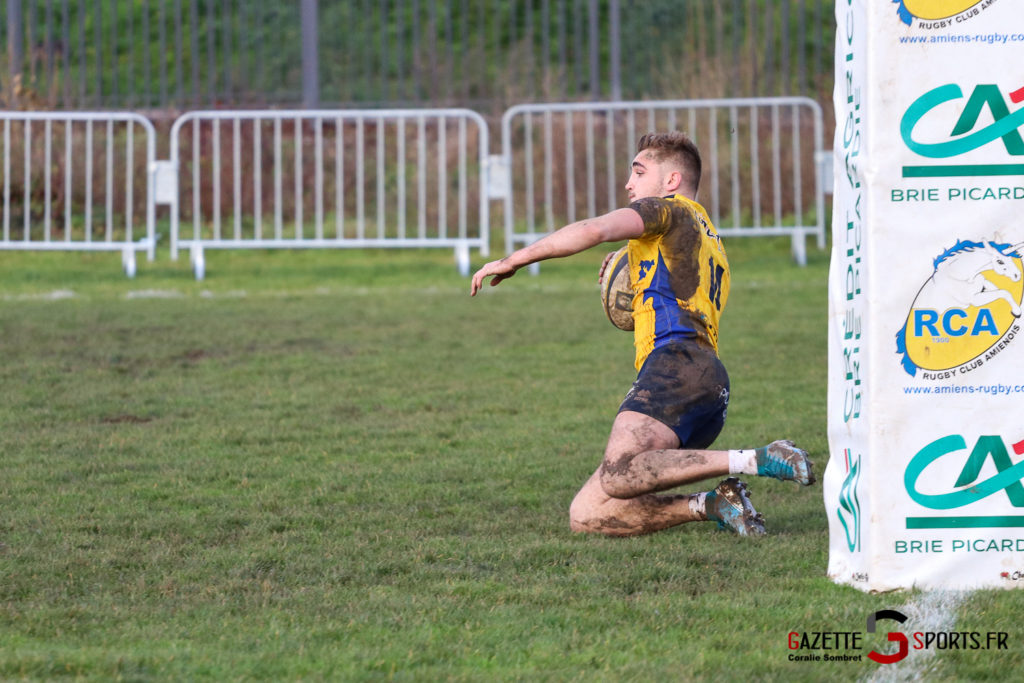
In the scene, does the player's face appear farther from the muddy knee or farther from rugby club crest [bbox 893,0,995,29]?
rugby club crest [bbox 893,0,995,29]

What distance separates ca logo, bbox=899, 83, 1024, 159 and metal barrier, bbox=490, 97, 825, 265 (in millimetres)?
9036

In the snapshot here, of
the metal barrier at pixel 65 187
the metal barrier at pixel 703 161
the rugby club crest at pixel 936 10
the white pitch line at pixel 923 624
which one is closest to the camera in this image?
the white pitch line at pixel 923 624

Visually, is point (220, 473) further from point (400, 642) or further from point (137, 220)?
point (137, 220)

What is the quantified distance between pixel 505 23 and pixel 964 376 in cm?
2296

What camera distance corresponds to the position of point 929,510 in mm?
3785

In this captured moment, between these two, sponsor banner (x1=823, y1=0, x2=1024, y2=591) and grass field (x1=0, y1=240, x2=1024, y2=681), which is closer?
grass field (x1=0, y1=240, x2=1024, y2=681)

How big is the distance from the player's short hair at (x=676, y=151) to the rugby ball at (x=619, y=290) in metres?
0.34

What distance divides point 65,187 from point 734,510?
10133 millimetres

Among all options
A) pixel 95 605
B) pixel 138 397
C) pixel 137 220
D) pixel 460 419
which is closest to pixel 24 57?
pixel 137 220

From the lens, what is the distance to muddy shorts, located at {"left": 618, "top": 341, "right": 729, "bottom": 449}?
474 centimetres

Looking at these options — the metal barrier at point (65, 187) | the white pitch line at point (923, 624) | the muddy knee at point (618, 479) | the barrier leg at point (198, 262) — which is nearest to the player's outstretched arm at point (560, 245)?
the muddy knee at point (618, 479)

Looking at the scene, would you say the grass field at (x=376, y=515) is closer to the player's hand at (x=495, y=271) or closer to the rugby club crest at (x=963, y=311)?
the rugby club crest at (x=963, y=311)

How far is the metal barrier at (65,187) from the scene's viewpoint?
41.5 ft

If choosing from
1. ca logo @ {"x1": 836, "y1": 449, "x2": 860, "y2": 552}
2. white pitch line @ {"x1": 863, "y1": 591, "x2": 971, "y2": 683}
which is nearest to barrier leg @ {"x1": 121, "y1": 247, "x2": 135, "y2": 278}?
ca logo @ {"x1": 836, "y1": 449, "x2": 860, "y2": 552}
